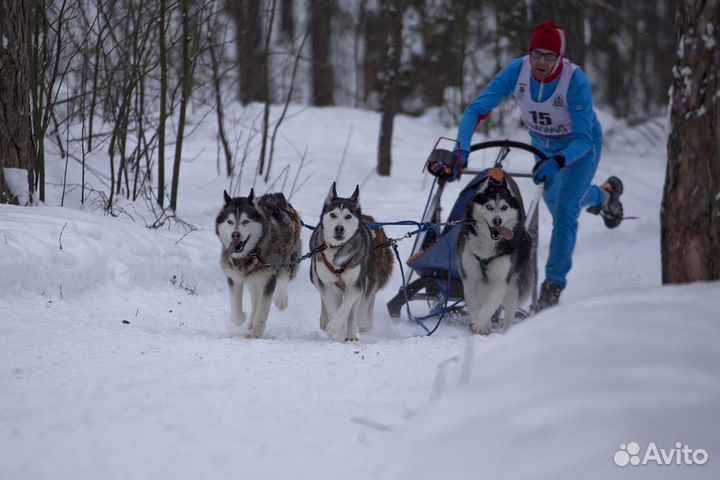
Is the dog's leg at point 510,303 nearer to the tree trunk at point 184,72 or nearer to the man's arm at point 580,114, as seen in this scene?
the man's arm at point 580,114

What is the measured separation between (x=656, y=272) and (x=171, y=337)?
5.60m

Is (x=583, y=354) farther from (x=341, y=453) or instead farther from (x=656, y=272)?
(x=656, y=272)

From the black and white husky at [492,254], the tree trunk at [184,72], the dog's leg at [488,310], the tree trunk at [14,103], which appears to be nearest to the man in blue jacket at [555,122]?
the black and white husky at [492,254]

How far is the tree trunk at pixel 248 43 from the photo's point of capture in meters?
9.24

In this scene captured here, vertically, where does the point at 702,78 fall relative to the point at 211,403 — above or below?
above

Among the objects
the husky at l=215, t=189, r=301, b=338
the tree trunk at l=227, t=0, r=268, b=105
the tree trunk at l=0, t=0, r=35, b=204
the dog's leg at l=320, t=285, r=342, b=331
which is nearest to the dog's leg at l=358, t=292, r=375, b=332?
the dog's leg at l=320, t=285, r=342, b=331

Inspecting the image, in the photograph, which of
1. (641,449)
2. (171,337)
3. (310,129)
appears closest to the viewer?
(641,449)

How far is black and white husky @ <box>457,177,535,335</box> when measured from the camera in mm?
4566

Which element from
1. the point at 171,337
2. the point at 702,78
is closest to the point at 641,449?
the point at 702,78

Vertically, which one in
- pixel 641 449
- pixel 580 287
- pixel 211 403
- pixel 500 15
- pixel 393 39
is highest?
pixel 500 15

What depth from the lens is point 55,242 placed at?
4910mm

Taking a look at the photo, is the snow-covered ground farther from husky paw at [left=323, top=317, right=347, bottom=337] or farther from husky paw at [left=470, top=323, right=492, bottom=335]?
husky paw at [left=470, top=323, right=492, bottom=335]

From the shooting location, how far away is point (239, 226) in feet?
14.9

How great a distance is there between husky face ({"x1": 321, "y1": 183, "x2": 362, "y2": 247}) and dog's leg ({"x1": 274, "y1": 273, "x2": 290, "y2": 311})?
2.74ft
